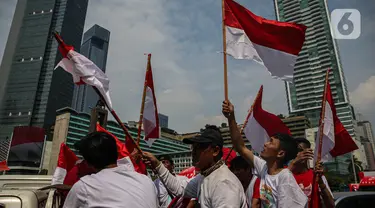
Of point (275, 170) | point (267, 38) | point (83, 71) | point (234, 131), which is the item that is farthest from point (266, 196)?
point (83, 71)

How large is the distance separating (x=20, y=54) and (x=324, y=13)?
464 feet

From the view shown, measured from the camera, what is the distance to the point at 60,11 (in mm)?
A: 139500

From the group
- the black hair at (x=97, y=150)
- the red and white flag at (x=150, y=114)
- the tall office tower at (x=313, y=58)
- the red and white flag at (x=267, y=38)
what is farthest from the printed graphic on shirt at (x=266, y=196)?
the tall office tower at (x=313, y=58)

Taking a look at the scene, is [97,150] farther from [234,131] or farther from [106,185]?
[234,131]

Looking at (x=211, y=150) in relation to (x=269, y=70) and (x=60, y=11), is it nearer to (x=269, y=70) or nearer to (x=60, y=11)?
(x=269, y=70)

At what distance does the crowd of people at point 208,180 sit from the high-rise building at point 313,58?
103m

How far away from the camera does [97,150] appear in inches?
81.2

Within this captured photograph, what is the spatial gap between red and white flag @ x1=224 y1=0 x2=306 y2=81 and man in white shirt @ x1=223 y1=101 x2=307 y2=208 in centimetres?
136

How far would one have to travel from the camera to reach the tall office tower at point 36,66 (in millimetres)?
123188

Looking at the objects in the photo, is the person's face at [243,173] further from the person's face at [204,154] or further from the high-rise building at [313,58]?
the high-rise building at [313,58]

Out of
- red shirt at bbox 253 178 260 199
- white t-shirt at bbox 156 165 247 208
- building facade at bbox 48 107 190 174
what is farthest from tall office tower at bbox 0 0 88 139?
white t-shirt at bbox 156 165 247 208

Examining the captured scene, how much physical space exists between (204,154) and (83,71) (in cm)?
307

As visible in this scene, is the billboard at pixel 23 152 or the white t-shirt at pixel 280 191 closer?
the white t-shirt at pixel 280 191

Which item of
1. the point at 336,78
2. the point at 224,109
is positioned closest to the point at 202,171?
the point at 224,109
